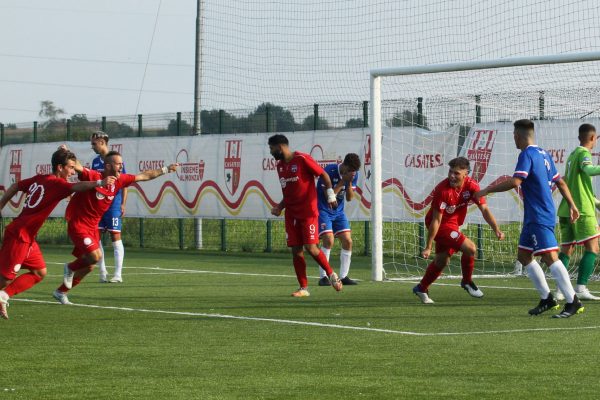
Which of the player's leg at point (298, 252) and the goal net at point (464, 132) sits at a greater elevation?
the goal net at point (464, 132)

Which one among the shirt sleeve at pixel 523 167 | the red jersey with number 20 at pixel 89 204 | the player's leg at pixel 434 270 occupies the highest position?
the shirt sleeve at pixel 523 167

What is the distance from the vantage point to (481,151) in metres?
21.9

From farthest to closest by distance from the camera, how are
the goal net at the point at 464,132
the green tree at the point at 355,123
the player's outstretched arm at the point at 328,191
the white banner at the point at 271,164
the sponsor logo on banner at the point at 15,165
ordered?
the sponsor logo on banner at the point at 15,165 < the green tree at the point at 355,123 < the white banner at the point at 271,164 < the goal net at the point at 464,132 < the player's outstretched arm at the point at 328,191

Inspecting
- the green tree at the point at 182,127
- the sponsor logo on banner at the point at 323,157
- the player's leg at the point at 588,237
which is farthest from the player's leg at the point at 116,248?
the green tree at the point at 182,127

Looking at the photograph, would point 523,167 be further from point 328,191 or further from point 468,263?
point 328,191

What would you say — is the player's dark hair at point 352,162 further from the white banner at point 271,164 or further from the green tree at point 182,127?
the green tree at point 182,127

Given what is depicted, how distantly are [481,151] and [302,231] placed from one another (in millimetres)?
7020

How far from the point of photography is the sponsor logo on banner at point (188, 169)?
28.2 meters

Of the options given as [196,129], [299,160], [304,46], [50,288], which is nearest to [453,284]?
[299,160]

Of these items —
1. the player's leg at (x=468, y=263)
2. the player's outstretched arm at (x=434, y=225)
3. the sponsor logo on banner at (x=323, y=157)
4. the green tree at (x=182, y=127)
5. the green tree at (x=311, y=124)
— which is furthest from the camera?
the green tree at (x=182, y=127)

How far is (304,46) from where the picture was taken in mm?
24016

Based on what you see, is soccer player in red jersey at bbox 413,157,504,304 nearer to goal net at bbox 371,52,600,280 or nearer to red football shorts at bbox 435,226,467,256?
red football shorts at bbox 435,226,467,256

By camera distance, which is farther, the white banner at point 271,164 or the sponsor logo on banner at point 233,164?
the sponsor logo on banner at point 233,164

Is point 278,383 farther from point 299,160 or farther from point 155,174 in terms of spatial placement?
point 299,160
